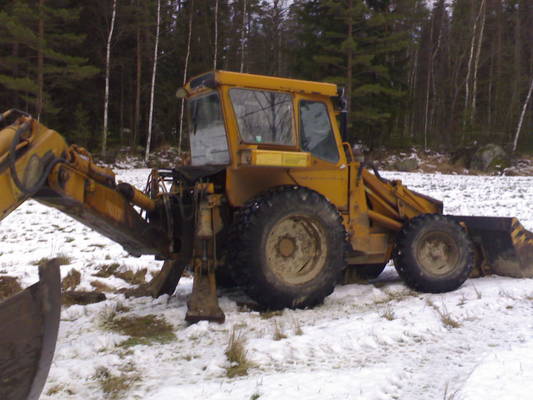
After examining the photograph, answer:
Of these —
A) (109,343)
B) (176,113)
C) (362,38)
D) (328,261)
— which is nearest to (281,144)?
(328,261)

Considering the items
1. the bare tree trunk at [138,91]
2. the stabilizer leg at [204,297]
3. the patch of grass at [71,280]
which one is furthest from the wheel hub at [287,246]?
the bare tree trunk at [138,91]

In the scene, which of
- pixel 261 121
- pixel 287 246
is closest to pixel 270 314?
pixel 287 246

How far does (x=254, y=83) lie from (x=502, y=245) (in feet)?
12.6

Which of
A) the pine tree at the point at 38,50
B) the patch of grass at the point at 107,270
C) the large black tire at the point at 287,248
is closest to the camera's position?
the large black tire at the point at 287,248

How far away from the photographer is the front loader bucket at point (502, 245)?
6.14m

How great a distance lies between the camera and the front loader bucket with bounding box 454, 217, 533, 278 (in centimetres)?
614

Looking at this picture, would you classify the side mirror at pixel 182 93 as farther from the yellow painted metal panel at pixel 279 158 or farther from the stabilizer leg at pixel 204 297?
the stabilizer leg at pixel 204 297

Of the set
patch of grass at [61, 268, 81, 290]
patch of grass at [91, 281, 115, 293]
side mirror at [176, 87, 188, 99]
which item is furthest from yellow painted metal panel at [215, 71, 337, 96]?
patch of grass at [61, 268, 81, 290]

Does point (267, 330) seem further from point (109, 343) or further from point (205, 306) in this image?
point (109, 343)

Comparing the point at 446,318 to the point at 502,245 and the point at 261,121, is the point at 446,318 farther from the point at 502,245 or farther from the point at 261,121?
the point at 261,121

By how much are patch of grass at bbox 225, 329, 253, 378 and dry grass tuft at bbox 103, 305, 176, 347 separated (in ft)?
2.01

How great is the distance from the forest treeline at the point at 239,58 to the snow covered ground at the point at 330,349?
15.9 metres

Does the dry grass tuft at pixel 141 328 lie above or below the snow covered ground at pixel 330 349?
below

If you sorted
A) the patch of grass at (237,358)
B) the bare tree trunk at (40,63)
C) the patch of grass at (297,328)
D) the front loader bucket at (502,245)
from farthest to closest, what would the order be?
1. the bare tree trunk at (40,63)
2. the front loader bucket at (502,245)
3. the patch of grass at (297,328)
4. the patch of grass at (237,358)
